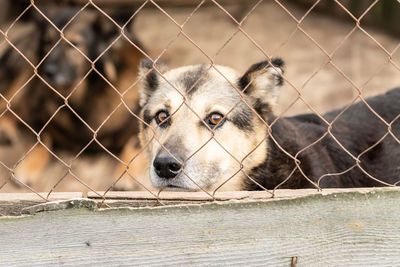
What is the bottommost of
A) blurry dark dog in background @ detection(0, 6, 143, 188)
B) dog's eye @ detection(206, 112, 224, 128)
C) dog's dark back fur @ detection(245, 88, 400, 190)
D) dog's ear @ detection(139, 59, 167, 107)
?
blurry dark dog in background @ detection(0, 6, 143, 188)

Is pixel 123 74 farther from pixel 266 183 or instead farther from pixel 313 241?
pixel 313 241

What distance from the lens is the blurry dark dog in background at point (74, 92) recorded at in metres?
6.09

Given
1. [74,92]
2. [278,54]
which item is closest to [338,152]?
[74,92]

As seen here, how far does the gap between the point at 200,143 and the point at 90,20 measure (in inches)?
136

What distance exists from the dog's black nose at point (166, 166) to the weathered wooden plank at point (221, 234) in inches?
22.7

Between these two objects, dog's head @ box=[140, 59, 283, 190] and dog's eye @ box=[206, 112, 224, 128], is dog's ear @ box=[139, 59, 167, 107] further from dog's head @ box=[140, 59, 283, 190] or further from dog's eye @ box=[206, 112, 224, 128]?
dog's eye @ box=[206, 112, 224, 128]

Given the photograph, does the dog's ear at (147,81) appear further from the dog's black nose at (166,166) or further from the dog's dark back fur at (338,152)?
the dog's black nose at (166,166)

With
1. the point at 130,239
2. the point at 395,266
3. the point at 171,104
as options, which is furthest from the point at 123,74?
the point at 395,266

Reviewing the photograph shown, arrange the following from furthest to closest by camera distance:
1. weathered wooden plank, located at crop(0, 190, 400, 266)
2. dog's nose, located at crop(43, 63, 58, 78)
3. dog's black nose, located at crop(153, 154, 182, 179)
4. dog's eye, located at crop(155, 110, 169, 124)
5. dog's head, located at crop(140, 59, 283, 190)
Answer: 1. dog's nose, located at crop(43, 63, 58, 78)
2. dog's eye, located at crop(155, 110, 169, 124)
3. dog's head, located at crop(140, 59, 283, 190)
4. dog's black nose, located at crop(153, 154, 182, 179)
5. weathered wooden plank, located at crop(0, 190, 400, 266)

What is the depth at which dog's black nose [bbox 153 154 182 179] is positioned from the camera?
317cm

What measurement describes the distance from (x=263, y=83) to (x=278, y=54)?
3.80m

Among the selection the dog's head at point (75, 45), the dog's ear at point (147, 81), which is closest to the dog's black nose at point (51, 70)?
the dog's head at point (75, 45)

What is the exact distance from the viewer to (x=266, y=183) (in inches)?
145

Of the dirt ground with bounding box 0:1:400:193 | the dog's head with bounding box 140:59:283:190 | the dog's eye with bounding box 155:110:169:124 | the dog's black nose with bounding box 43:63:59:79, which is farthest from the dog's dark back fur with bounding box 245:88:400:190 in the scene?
the dog's black nose with bounding box 43:63:59:79
